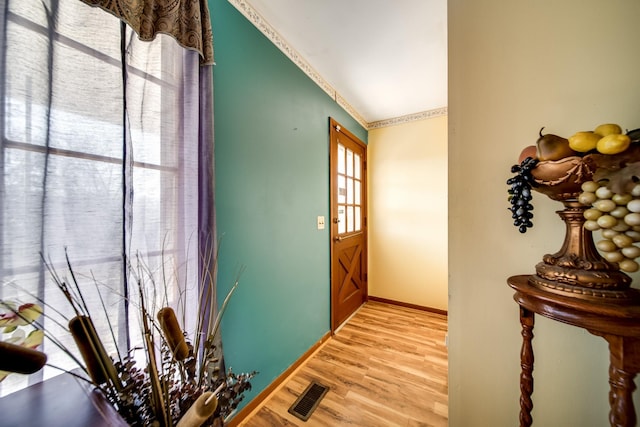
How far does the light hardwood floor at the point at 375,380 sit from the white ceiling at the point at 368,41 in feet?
8.42

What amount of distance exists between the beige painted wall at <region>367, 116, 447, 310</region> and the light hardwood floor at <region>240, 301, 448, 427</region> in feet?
1.79

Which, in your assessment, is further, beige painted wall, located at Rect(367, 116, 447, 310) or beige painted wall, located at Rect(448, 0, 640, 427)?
beige painted wall, located at Rect(367, 116, 447, 310)

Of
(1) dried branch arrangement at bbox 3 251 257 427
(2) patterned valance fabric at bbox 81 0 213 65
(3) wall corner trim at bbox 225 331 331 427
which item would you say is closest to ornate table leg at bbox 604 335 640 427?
(1) dried branch arrangement at bbox 3 251 257 427

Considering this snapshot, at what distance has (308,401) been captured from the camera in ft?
4.61

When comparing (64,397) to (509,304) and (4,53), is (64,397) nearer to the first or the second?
(4,53)

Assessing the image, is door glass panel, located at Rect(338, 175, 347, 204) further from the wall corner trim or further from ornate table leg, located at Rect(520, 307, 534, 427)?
ornate table leg, located at Rect(520, 307, 534, 427)

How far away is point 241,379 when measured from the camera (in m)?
0.69

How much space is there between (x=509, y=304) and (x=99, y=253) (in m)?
1.59

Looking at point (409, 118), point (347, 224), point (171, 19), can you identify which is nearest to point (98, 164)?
point (171, 19)

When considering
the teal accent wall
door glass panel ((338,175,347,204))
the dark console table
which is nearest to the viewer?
the dark console table

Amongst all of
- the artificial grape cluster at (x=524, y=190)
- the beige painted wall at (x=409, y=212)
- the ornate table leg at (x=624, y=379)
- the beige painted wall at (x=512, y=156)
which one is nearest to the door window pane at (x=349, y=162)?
the beige painted wall at (x=409, y=212)

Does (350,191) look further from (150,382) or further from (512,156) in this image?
(150,382)

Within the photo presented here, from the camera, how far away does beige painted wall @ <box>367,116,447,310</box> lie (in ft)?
8.59

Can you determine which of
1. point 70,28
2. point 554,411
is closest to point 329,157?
point 70,28
